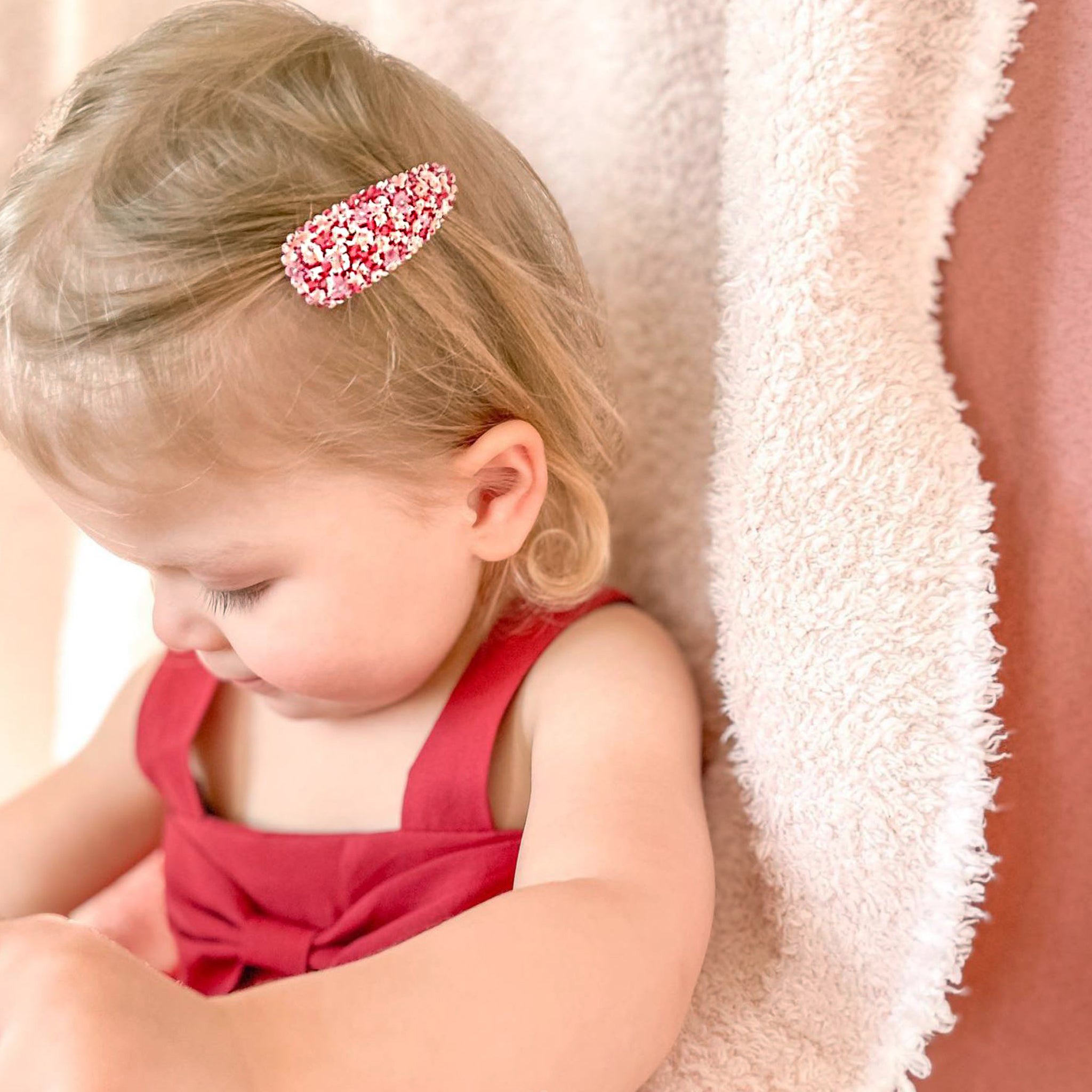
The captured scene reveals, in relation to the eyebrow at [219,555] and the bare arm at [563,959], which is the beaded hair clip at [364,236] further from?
the bare arm at [563,959]

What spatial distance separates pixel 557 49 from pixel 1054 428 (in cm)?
44

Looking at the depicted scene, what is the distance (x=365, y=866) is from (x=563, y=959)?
0.79 ft

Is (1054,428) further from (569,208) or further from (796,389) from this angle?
(569,208)

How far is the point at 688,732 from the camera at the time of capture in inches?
28.3

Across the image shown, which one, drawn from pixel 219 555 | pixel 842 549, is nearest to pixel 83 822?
pixel 219 555

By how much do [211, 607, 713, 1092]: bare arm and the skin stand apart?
0.10 meters

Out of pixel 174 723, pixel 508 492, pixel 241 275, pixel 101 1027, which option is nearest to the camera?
pixel 101 1027

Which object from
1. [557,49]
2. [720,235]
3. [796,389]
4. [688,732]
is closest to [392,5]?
[557,49]

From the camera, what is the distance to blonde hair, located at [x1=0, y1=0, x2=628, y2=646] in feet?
1.89

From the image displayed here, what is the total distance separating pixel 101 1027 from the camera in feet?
1.46

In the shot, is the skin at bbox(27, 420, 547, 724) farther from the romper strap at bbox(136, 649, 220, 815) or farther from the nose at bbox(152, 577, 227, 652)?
the romper strap at bbox(136, 649, 220, 815)

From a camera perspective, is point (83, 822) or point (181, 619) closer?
point (181, 619)

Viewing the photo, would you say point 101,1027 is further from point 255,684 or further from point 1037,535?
point 1037,535

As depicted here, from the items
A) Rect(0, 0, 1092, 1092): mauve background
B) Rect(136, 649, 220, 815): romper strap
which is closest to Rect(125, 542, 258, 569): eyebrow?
Rect(136, 649, 220, 815): romper strap
